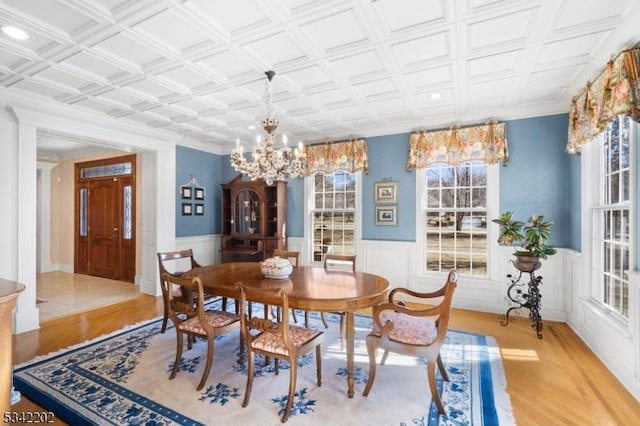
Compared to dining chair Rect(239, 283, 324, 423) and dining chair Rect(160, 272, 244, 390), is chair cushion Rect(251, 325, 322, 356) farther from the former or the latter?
dining chair Rect(160, 272, 244, 390)

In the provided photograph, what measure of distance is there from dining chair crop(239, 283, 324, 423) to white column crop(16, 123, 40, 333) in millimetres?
3185

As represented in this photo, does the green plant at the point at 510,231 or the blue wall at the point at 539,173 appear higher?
→ the blue wall at the point at 539,173

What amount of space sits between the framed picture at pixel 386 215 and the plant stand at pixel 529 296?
172 cm

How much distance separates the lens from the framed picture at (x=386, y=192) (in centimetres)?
488

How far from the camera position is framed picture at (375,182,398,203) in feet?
16.0

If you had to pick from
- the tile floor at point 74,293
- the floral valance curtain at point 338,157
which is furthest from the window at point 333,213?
the tile floor at point 74,293

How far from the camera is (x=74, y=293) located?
5.30 meters

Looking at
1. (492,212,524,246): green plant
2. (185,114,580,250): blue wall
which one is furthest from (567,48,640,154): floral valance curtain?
(492,212,524,246): green plant

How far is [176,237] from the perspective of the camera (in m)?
5.56

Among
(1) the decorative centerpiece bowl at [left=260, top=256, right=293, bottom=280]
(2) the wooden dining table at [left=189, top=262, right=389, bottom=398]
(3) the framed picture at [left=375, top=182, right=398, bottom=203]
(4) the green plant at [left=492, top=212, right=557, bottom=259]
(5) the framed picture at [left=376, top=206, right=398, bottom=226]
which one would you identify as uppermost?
(3) the framed picture at [left=375, top=182, right=398, bottom=203]

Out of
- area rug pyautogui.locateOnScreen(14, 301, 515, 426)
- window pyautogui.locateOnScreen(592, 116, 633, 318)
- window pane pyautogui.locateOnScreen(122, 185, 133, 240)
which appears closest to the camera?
area rug pyautogui.locateOnScreen(14, 301, 515, 426)

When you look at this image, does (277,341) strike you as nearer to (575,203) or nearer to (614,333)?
(614,333)

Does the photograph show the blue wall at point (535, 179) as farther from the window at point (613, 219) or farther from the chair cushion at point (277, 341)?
the chair cushion at point (277, 341)

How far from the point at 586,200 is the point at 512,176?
36.4 inches
